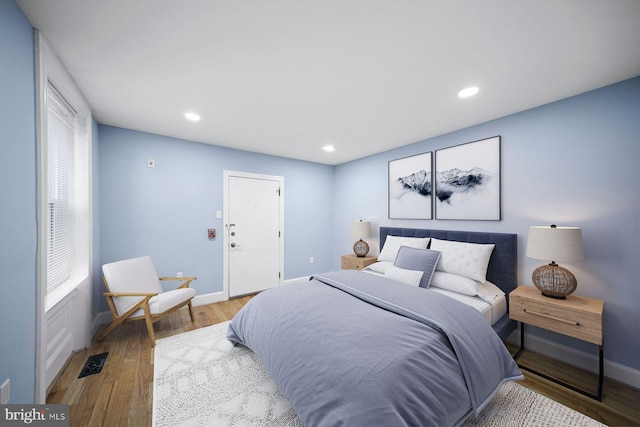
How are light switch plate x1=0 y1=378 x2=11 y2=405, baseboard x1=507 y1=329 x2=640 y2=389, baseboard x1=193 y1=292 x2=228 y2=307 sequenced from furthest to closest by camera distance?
baseboard x1=193 y1=292 x2=228 y2=307 → baseboard x1=507 y1=329 x2=640 y2=389 → light switch plate x1=0 y1=378 x2=11 y2=405

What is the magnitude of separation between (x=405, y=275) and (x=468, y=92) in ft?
6.07

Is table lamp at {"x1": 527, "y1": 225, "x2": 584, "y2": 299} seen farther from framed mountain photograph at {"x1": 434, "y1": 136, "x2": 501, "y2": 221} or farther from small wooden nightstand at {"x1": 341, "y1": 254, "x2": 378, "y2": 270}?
small wooden nightstand at {"x1": 341, "y1": 254, "x2": 378, "y2": 270}

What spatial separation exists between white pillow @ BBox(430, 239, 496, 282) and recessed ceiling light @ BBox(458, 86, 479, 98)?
156 centimetres

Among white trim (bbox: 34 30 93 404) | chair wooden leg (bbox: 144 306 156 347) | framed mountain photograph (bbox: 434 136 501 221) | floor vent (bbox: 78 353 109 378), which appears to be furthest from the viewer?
framed mountain photograph (bbox: 434 136 501 221)

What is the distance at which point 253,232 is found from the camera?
3.93 metres

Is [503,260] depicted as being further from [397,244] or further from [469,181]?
[397,244]

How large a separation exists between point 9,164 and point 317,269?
160 inches

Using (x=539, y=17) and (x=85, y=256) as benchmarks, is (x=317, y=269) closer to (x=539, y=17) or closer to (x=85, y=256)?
(x=85, y=256)

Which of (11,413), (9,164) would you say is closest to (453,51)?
(9,164)

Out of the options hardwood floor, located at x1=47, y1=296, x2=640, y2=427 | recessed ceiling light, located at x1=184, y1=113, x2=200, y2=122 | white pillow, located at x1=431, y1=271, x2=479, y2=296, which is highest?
recessed ceiling light, located at x1=184, y1=113, x2=200, y2=122

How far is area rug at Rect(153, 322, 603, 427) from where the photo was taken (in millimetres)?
1513

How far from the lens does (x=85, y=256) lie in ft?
7.98

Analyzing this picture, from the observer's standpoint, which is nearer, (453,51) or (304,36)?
(304,36)

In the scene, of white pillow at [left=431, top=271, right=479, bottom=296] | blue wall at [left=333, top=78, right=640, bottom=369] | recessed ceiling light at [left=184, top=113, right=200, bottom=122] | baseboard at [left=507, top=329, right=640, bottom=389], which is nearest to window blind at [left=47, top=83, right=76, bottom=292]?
recessed ceiling light at [left=184, top=113, right=200, bottom=122]
